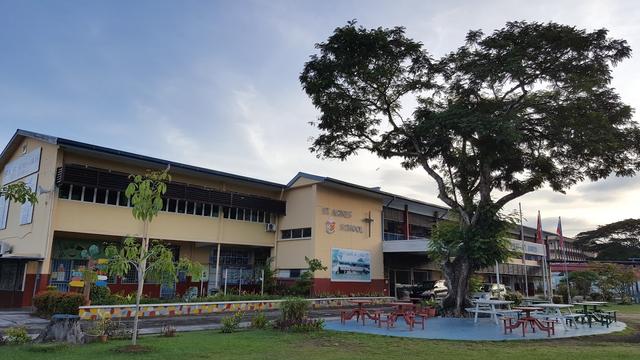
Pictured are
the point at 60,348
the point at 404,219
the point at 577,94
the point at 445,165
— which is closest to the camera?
the point at 60,348

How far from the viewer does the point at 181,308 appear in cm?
1956

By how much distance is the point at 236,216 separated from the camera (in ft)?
90.5

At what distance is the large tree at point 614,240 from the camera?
204 ft

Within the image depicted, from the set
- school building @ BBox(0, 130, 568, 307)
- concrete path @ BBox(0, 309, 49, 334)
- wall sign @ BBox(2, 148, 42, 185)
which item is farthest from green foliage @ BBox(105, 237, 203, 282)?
wall sign @ BBox(2, 148, 42, 185)

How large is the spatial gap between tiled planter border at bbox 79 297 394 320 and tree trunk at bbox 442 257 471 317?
7.62m

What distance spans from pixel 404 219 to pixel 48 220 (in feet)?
77.1

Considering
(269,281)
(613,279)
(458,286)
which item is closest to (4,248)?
(269,281)

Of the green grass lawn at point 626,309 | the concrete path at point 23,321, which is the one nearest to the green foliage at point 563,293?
the green grass lawn at point 626,309

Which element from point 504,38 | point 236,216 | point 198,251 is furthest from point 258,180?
point 504,38

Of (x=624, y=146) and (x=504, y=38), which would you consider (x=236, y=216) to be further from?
(x=624, y=146)

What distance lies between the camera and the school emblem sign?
1122 inches

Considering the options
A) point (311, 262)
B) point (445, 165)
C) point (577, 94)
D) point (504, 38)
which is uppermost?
point (504, 38)

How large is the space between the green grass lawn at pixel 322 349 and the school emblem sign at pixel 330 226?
52.7ft

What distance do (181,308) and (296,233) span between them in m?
10.3
